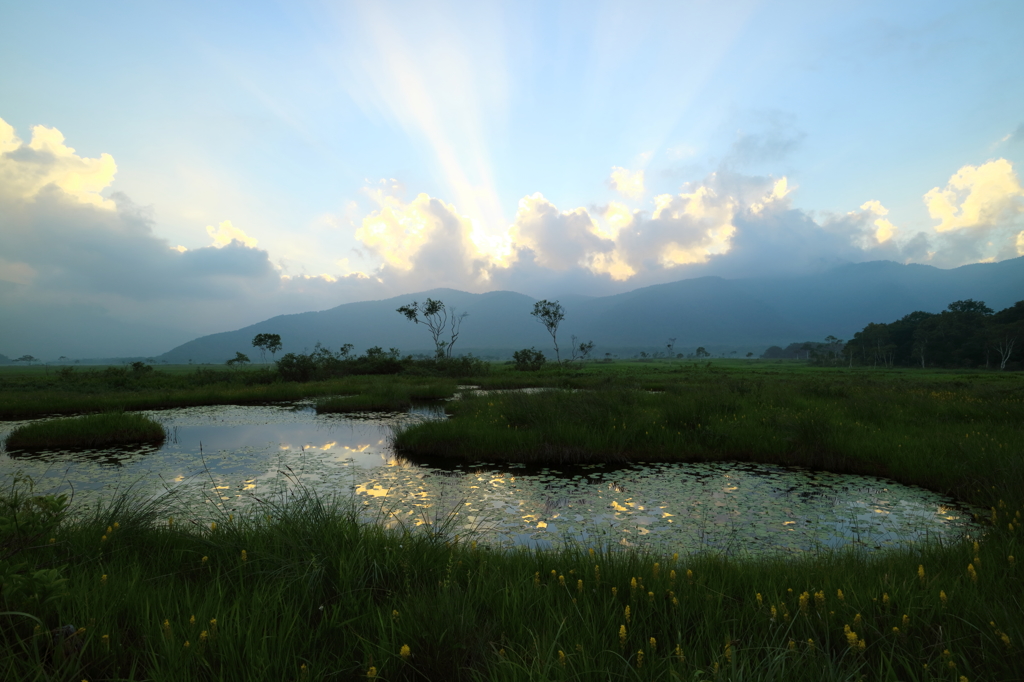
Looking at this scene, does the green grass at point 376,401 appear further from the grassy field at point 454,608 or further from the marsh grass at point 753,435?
the grassy field at point 454,608

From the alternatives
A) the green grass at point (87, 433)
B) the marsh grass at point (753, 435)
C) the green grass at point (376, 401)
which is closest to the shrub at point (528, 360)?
the green grass at point (376, 401)

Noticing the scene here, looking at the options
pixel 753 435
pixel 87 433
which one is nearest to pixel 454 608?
pixel 753 435

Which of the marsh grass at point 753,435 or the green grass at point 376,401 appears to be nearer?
the marsh grass at point 753,435

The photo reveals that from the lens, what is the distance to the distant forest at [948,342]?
67.6m

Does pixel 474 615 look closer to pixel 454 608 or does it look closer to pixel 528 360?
pixel 454 608

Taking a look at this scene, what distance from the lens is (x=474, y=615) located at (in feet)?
9.80

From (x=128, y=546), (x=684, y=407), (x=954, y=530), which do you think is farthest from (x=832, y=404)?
(x=128, y=546)

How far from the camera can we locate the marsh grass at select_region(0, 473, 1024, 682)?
2518 mm

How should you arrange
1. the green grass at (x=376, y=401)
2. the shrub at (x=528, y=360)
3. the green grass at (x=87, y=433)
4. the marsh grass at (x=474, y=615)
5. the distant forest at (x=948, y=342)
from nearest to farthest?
the marsh grass at (x=474, y=615) < the green grass at (x=87, y=433) < the green grass at (x=376, y=401) < the shrub at (x=528, y=360) < the distant forest at (x=948, y=342)

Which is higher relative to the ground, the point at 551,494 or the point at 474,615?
the point at 474,615

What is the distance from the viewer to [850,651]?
285cm

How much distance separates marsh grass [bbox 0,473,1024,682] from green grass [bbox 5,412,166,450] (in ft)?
39.0

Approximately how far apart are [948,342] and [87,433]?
113 m

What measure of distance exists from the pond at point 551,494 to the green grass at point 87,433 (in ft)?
3.16
